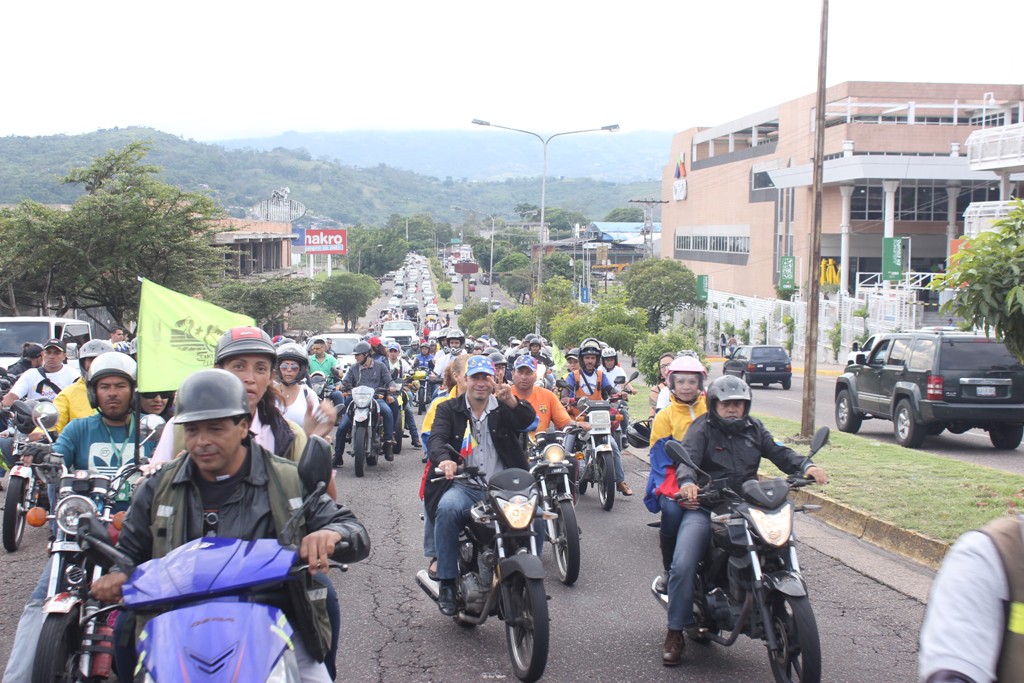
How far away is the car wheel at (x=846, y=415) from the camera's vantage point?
63.2ft

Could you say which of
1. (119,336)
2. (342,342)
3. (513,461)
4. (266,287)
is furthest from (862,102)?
(513,461)

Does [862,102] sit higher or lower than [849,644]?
higher

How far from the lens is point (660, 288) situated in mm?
73500

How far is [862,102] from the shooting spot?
6519 cm

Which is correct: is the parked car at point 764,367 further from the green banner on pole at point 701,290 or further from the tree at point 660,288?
the green banner on pole at point 701,290

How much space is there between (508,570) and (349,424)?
30.5ft

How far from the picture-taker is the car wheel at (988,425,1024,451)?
17078mm

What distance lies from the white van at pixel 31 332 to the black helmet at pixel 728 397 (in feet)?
44.7

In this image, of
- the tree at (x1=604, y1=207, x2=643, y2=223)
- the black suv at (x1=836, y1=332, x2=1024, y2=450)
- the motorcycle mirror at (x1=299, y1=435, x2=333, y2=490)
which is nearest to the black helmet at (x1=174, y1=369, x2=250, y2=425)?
the motorcycle mirror at (x1=299, y1=435, x2=333, y2=490)

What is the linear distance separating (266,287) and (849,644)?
152ft

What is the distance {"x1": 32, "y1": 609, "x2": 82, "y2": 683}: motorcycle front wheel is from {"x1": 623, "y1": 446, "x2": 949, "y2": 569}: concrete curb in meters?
6.21

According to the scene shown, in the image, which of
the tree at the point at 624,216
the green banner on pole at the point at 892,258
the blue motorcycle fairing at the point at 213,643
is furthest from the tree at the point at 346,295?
the tree at the point at 624,216

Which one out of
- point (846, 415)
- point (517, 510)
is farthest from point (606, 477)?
point (846, 415)

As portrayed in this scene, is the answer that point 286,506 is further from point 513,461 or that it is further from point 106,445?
point 513,461
